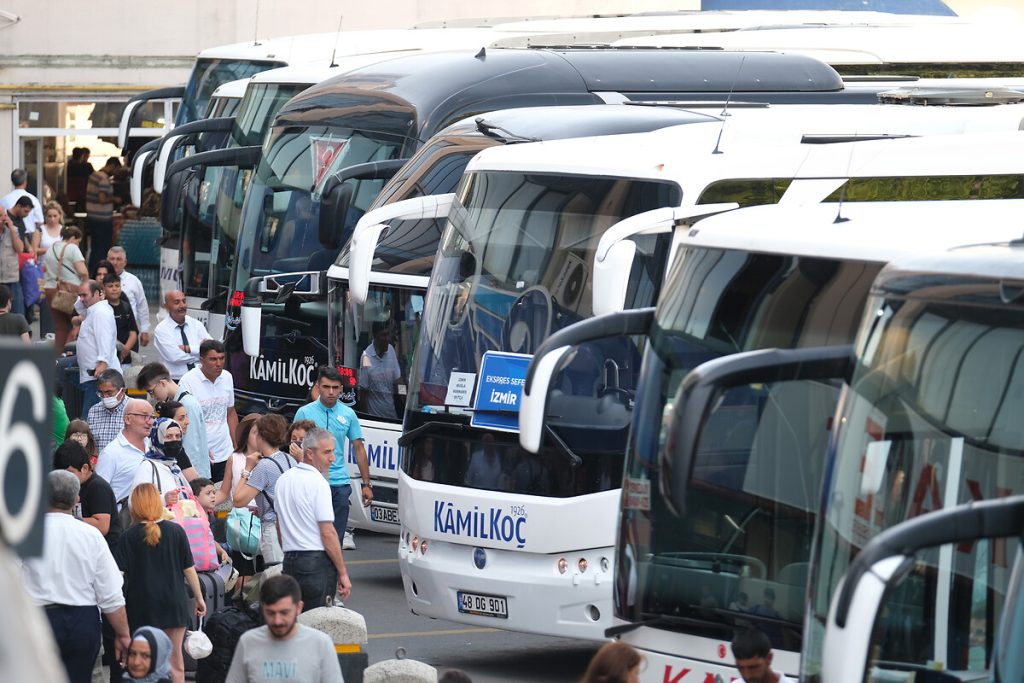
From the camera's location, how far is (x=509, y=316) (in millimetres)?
10445

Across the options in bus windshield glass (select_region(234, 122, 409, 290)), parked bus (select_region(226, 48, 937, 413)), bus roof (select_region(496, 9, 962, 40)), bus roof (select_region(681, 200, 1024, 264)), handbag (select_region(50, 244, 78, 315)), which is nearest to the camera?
bus roof (select_region(681, 200, 1024, 264))

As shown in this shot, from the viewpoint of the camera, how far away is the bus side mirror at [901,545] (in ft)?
17.1

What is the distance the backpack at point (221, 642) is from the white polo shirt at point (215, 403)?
3794 mm

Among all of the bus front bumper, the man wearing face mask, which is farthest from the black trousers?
the man wearing face mask

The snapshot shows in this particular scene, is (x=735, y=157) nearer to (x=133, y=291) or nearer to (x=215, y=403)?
(x=215, y=403)

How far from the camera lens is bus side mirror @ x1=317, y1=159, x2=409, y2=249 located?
14914 millimetres

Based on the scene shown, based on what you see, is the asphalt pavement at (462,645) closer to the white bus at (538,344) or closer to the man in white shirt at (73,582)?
the white bus at (538,344)

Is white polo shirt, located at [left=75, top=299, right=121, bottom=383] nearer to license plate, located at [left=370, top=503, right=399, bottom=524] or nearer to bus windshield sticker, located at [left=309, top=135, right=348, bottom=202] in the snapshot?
bus windshield sticker, located at [left=309, top=135, right=348, bottom=202]

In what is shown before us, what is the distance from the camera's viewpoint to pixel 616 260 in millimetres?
9359

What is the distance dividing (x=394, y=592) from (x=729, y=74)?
611cm

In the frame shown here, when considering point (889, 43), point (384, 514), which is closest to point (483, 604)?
point (384, 514)

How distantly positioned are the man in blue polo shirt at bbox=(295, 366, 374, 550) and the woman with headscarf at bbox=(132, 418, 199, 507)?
90cm

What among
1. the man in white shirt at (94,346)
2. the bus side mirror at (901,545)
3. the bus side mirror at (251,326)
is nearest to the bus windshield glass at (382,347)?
the bus side mirror at (251,326)

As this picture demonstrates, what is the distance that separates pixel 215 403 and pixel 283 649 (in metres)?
6.19
